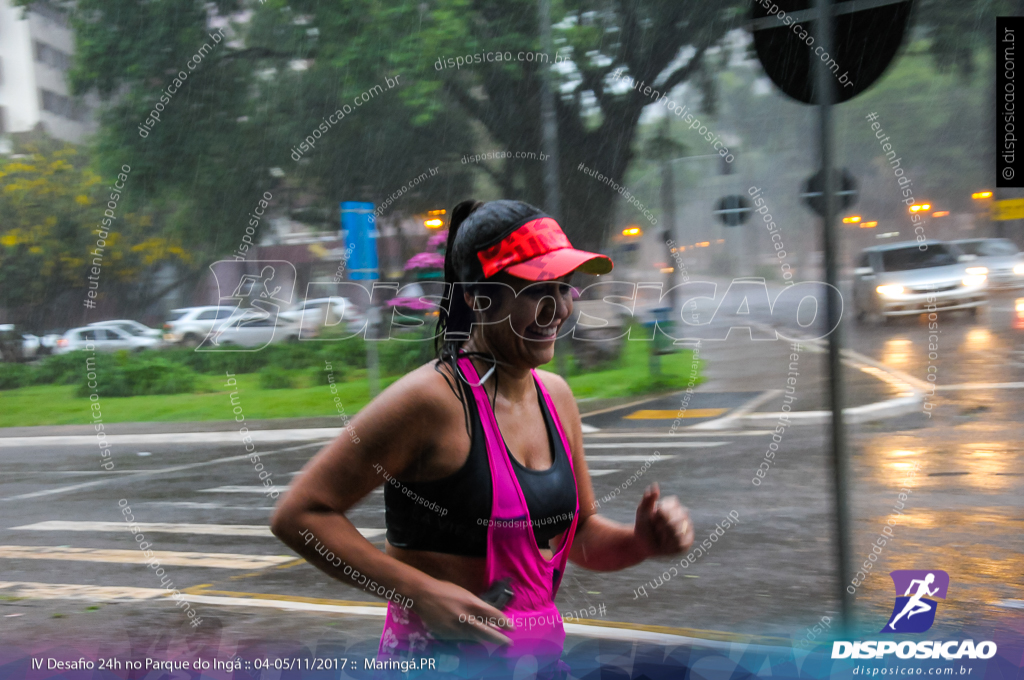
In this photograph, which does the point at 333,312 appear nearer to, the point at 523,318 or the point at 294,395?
the point at 294,395

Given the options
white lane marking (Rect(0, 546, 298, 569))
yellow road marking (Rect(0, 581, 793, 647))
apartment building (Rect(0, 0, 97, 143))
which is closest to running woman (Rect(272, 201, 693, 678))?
yellow road marking (Rect(0, 581, 793, 647))

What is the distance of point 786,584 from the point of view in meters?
5.25

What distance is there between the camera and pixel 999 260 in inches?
857

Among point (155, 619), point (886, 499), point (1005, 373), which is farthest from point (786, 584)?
point (1005, 373)

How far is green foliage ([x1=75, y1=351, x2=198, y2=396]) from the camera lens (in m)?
15.6

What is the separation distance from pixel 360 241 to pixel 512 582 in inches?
253

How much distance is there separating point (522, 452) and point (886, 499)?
21.0 ft

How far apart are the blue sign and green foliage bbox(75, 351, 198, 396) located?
815 cm

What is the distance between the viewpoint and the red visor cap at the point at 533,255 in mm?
1677

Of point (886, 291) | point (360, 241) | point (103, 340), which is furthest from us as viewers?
point (886, 291)

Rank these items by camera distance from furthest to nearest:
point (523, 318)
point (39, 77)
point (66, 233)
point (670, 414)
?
point (39, 77) → point (66, 233) → point (670, 414) → point (523, 318)

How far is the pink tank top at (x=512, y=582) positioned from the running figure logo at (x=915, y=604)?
69.5 inches

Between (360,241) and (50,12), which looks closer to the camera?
(360,241)

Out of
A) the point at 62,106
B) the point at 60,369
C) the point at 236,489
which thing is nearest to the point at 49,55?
the point at 62,106
